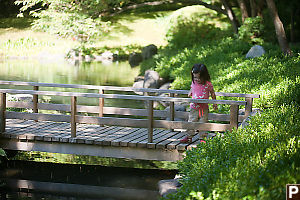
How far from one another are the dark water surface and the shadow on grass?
2819cm

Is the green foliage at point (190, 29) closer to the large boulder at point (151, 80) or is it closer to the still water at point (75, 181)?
the large boulder at point (151, 80)

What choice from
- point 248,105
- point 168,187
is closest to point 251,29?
point 248,105

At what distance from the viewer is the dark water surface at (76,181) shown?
7.83 meters

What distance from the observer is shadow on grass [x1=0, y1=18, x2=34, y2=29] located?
36.2 metres

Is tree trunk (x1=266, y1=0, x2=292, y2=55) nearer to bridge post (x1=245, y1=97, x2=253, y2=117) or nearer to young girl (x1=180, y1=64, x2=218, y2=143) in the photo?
bridge post (x1=245, y1=97, x2=253, y2=117)

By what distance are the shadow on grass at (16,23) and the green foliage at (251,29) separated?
20.1 meters

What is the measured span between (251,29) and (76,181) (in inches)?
533

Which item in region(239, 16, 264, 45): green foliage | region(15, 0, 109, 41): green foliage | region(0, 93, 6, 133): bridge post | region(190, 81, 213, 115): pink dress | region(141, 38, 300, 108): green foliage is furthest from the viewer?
region(239, 16, 264, 45): green foliage

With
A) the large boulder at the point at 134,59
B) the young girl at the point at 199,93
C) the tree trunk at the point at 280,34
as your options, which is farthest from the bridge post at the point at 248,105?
the large boulder at the point at 134,59

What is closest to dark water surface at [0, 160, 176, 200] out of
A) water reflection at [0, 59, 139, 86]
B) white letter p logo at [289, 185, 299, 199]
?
white letter p logo at [289, 185, 299, 199]

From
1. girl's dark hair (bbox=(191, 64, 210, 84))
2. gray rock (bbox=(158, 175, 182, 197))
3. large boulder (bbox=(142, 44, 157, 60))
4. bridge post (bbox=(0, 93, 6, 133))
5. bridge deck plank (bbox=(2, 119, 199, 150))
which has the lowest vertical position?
gray rock (bbox=(158, 175, 182, 197))

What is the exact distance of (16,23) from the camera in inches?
1459

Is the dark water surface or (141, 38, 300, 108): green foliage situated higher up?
(141, 38, 300, 108): green foliage

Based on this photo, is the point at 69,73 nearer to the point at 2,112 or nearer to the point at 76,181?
the point at 2,112
